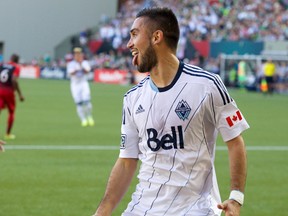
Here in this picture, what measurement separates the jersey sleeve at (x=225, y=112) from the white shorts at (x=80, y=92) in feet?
74.3

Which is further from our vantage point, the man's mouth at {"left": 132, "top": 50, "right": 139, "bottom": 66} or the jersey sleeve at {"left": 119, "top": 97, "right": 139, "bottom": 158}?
the jersey sleeve at {"left": 119, "top": 97, "right": 139, "bottom": 158}

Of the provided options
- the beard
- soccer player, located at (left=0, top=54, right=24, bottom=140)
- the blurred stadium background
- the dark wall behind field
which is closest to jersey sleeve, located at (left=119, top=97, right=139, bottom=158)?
the beard

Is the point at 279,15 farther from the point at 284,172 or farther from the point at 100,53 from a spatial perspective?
the point at 284,172

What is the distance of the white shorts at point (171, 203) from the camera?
6.10 metres

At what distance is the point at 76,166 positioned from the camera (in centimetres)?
1727

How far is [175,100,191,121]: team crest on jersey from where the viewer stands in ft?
20.1

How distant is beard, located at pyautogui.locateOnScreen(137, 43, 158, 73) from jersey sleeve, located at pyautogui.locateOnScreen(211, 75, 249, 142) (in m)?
0.46

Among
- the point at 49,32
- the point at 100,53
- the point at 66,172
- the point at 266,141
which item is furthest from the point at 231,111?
the point at 49,32

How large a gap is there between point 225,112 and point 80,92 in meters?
23.1

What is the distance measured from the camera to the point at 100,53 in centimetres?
7019

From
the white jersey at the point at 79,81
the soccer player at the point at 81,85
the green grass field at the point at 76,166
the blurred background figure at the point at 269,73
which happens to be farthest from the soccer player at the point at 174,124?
the blurred background figure at the point at 269,73

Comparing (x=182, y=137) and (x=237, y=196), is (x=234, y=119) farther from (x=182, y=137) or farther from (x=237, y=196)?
(x=237, y=196)

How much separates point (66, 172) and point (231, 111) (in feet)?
34.2

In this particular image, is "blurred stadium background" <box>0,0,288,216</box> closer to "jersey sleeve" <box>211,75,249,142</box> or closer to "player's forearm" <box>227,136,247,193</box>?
"jersey sleeve" <box>211,75,249,142</box>
